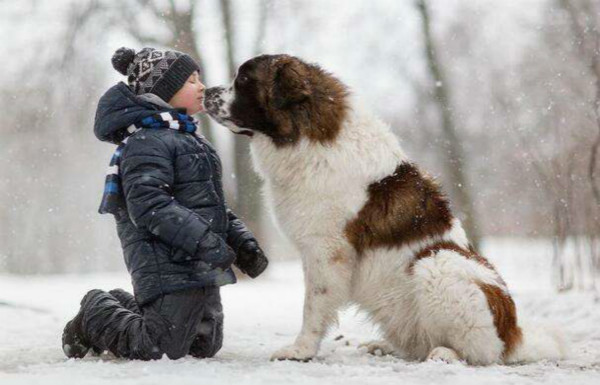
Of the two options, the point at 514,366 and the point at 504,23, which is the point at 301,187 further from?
the point at 504,23

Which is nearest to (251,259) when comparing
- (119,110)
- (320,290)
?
(320,290)

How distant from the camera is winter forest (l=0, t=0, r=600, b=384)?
401 centimetres

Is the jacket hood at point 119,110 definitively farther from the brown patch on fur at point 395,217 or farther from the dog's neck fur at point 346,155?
the brown patch on fur at point 395,217

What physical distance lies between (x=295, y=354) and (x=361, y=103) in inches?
56.0

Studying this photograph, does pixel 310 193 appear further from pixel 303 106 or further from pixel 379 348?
pixel 379 348

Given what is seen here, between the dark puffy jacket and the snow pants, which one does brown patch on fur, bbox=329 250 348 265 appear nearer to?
the dark puffy jacket

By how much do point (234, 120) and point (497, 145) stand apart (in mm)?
11011

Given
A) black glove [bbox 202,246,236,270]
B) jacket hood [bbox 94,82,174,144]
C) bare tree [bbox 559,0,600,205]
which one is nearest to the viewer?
black glove [bbox 202,246,236,270]

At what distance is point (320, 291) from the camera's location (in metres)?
3.77

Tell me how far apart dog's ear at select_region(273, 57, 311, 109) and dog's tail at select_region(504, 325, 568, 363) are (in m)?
1.74

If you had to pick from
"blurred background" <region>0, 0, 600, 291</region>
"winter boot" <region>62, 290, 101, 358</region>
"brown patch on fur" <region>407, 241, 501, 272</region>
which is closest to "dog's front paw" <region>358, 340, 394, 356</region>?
"brown patch on fur" <region>407, 241, 501, 272</region>

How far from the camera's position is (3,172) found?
16.0 metres

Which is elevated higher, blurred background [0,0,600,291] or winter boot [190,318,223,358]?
blurred background [0,0,600,291]

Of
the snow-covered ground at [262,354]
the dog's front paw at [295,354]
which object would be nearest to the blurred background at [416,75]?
the snow-covered ground at [262,354]
